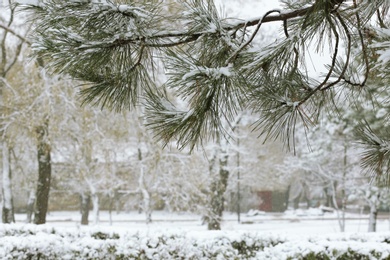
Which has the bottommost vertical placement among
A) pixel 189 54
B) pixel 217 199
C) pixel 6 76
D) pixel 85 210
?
pixel 85 210

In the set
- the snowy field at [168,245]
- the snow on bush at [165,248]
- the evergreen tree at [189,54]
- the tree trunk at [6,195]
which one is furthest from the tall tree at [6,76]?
the evergreen tree at [189,54]

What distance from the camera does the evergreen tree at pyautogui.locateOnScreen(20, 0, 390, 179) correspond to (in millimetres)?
1771

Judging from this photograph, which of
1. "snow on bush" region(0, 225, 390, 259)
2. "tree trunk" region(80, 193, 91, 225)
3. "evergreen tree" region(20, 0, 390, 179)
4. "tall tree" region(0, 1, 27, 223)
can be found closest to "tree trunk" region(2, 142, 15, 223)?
"tall tree" region(0, 1, 27, 223)

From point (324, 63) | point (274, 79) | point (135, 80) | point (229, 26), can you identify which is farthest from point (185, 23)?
point (324, 63)

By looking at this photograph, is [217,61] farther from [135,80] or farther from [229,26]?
[135,80]

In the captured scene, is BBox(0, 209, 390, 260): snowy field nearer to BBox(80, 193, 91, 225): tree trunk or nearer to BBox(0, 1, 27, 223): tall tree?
BBox(0, 1, 27, 223): tall tree

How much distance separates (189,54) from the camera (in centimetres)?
186

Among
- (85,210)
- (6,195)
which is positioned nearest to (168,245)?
(6,195)

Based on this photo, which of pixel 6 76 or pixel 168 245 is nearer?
pixel 168 245

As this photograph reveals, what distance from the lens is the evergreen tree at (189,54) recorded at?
1.77 meters

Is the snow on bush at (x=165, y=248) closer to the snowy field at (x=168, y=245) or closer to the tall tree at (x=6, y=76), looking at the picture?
the snowy field at (x=168, y=245)

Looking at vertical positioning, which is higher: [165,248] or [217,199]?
[217,199]

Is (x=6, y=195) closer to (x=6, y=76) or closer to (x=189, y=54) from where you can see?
(x=6, y=76)

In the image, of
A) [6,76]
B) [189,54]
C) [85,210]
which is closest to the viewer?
[189,54]
